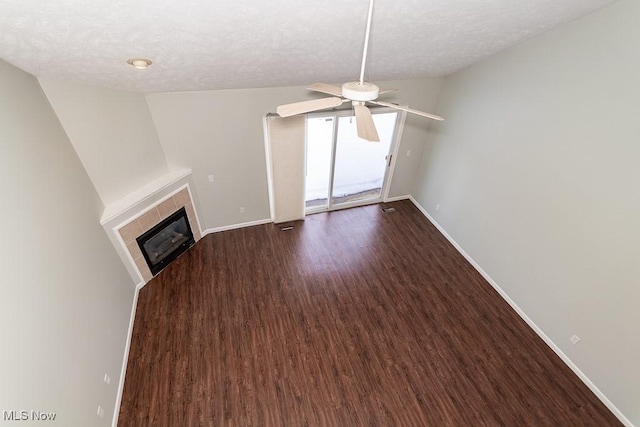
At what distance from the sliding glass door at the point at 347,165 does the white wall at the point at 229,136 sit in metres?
0.67

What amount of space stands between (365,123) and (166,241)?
3.80 meters

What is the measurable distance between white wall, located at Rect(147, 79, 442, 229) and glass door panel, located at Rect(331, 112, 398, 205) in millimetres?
866

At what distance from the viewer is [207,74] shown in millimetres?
3129

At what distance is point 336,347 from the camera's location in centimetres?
355

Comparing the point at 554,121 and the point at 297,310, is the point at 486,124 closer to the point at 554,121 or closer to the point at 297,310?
the point at 554,121

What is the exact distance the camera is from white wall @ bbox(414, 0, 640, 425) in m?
2.71

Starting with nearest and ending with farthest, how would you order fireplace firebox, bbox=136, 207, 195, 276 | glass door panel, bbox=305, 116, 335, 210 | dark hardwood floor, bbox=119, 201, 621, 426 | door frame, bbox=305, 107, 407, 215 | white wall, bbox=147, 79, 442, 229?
dark hardwood floor, bbox=119, 201, 621, 426
white wall, bbox=147, 79, 442, 229
fireplace firebox, bbox=136, 207, 195, 276
door frame, bbox=305, 107, 407, 215
glass door panel, bbox=305, 116, 335, 210

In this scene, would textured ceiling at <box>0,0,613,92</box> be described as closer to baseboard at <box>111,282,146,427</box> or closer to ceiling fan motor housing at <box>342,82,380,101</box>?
ceiling fan motor housing at <box>342,82,380,101</box>

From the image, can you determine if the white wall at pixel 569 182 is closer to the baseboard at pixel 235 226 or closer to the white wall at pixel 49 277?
the baseboard at pixel 235 226

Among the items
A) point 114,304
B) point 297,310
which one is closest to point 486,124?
point 297,310

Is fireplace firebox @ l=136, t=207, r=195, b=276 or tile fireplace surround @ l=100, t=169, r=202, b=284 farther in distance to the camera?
fireplace firebox @ l=136, t=207, r=195, b=276

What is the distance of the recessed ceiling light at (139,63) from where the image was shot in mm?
2412

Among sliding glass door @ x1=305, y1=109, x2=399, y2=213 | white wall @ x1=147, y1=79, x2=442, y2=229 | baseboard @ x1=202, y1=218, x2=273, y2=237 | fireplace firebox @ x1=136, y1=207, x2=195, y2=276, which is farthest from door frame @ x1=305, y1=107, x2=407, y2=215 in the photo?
fireplace firebox @ x1=136, y1=207, x2=195, y2=276

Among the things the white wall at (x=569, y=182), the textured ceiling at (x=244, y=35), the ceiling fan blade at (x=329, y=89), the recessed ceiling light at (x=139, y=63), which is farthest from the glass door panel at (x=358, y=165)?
the recessed ceiling light at (x=139, y=63)
